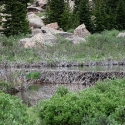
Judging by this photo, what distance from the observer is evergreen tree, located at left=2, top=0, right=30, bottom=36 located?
123ft

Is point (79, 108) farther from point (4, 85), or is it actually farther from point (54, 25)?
point (54, 25)

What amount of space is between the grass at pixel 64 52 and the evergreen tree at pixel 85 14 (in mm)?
14713

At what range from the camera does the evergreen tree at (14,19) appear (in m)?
37.6

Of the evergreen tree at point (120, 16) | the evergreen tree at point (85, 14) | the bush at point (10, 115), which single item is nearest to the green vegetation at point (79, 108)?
the bush at point (10, 115)

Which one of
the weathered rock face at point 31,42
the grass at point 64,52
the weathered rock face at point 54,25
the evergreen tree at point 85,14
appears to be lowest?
the grass at point 64,52

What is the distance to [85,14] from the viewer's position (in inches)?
1827

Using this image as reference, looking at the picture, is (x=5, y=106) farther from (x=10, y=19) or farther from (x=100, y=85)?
(x=10, y=19)

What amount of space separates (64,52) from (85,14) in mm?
19847

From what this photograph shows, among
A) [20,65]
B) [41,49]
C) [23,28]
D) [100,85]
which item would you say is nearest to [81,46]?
[41,49]

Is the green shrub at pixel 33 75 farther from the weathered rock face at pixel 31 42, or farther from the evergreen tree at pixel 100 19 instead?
the evergreen tree at pixel 100 19

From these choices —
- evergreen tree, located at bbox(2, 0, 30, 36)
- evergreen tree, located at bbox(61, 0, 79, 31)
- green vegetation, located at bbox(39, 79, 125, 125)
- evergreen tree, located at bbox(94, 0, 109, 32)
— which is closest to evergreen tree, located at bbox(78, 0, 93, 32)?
evergreen tree, located at bbox(94, 0, 109, 32)

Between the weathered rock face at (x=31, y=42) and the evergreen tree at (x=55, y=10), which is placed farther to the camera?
the evergreen tree at (x=55, y=10)

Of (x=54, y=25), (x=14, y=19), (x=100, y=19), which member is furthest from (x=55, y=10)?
(x=14, y=19)

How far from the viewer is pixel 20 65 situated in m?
23.4
